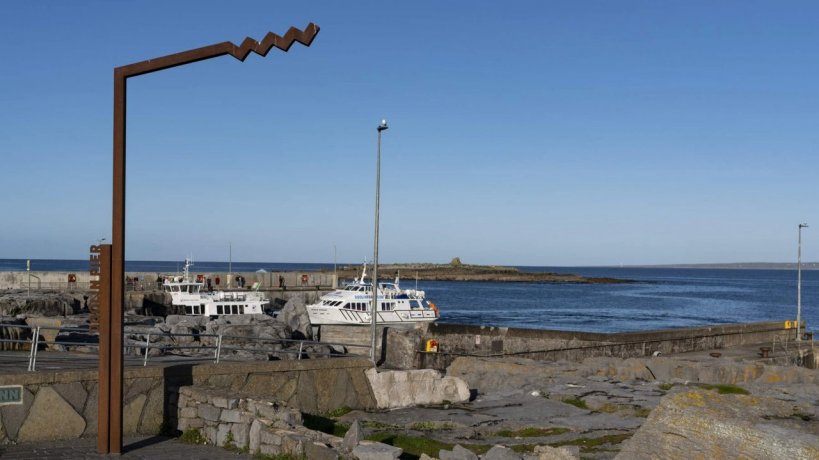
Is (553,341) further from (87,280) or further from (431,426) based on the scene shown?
(87,280)

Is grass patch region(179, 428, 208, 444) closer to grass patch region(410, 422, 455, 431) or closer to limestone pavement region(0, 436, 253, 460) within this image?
limestone pavement region(0, 436, 253, 460)

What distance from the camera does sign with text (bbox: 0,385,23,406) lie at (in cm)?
1242

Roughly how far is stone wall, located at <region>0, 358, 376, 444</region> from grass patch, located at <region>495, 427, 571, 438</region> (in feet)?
11.5

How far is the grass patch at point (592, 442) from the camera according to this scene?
13.3 m

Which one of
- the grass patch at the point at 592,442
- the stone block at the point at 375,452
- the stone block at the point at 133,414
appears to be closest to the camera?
the stone block at the point at 375,452

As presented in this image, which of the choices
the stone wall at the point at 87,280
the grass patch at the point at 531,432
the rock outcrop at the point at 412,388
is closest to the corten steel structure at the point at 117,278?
the rock outcrop at the point at 412,388

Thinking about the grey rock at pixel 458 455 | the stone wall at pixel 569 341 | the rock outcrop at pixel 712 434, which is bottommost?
the stone wall at pixel 569 341

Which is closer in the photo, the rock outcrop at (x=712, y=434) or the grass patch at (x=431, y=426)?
the rock outcrop at (x=712, y=434)

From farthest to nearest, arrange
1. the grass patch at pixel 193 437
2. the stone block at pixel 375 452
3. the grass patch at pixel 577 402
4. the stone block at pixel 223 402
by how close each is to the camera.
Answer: the grass patch at pixel 577 402 < the grass patch at pixel 193 437 < the stone block at pixel 223 402 < the stone block at pixel 375 452

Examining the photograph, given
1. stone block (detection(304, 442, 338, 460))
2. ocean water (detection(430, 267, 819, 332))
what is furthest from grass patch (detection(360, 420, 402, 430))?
ocean water (detection(430, 267, 819, 332))

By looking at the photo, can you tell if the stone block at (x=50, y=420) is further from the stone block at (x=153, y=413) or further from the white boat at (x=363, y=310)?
the white boat at (x=363, y=310)

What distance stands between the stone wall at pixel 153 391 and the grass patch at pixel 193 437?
63cm

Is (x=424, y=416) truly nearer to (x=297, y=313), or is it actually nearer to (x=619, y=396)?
(x=619, y=396)

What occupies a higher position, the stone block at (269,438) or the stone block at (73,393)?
the stone block at (73,393)
